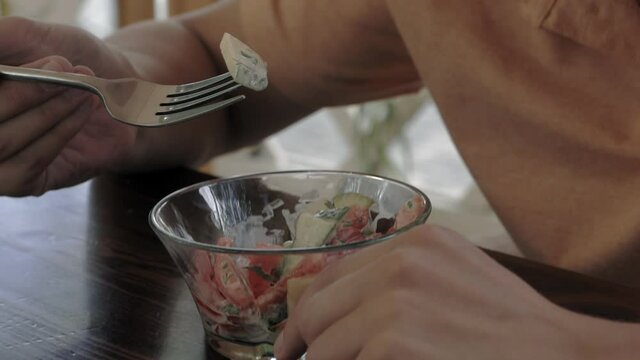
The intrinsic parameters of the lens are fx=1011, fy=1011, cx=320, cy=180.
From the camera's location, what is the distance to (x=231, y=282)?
1.85ft

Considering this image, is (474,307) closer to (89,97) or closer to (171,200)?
(171,200)

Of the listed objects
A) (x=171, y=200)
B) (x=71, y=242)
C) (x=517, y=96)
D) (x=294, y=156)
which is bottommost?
(x=294, y=156)

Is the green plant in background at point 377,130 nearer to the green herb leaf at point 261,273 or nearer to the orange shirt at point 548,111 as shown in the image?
the orange shirt at point 548,111

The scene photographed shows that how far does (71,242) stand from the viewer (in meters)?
0.77

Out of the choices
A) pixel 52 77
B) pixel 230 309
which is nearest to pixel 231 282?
pixel 230 309

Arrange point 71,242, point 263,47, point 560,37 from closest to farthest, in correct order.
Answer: point 71,242 → point 560,37 → point 263,47

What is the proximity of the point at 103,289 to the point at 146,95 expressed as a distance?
14 centimetres

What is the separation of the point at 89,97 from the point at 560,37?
402 millimetres

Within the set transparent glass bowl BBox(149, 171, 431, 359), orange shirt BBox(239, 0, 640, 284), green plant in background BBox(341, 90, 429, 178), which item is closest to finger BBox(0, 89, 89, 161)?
transparent glass bowl BBox(149, 171, 431, 359)

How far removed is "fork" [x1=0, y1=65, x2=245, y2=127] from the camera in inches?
27.3

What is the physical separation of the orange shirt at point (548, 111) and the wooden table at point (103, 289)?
188 mm

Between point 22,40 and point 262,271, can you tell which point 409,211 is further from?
point 22,40

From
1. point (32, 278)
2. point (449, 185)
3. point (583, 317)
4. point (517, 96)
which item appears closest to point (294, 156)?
point (449, 185)

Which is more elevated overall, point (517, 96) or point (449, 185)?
point (517, 96)
